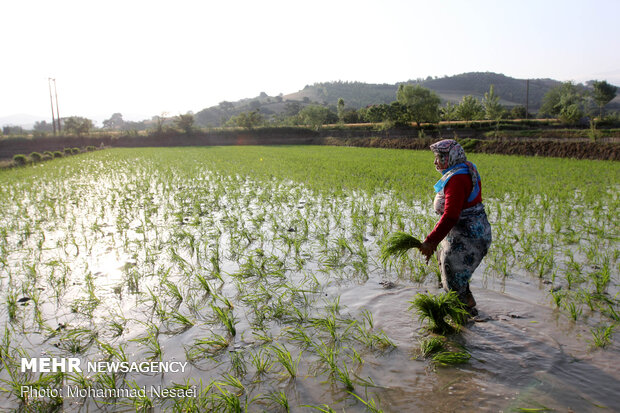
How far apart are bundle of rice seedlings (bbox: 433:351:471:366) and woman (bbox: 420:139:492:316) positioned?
0.52 metres

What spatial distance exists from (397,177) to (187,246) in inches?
308

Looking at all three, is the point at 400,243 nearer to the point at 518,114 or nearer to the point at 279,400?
the point at 279,400

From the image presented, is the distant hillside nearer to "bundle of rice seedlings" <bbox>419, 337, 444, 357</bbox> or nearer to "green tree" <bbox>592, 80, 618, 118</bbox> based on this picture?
"green tree" <bbox>592, 80, 618, 118</bbox>

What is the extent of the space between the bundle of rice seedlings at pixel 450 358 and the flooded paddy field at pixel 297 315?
0.15 ft

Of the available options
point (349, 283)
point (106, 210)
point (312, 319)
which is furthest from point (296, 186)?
point (312, 319)

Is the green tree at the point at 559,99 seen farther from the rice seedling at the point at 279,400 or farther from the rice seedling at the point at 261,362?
the rice seedling at the point at 279,400

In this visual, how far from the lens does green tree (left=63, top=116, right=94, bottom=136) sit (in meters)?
44.2

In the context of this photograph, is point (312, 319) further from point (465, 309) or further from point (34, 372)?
point (34, 372)

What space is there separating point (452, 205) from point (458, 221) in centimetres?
29

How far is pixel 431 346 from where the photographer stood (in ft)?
8.55

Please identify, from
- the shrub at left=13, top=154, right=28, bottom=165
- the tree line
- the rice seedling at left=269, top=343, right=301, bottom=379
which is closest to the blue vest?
the rice seedling at left=269, top=343, right=301, bottom=379

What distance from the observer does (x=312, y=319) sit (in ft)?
10.2

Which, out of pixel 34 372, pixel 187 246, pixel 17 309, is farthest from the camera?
pixel 187 246

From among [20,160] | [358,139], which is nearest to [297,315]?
[20,160]
